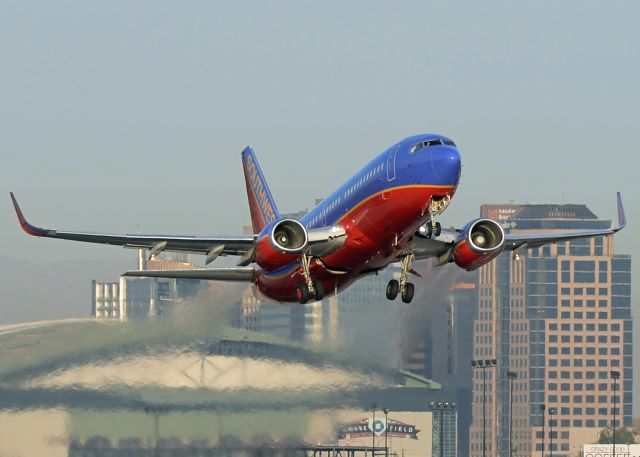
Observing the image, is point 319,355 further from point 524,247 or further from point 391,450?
point 391,450

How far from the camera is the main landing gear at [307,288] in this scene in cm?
6034

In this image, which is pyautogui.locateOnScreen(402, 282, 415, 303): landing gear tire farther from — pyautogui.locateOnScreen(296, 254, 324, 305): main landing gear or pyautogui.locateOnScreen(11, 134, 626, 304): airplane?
pyautogui.locateOnScreen(296, 254, 324, 305): main landing gear

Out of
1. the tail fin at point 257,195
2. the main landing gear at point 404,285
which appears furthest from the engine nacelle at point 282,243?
the tail fin at point 257,195

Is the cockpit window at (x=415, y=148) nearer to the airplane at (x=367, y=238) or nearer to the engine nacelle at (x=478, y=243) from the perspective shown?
the airplane at (x=367, y=238)

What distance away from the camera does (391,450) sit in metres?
158

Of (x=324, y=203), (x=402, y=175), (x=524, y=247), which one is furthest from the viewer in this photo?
(x=524, y=247)

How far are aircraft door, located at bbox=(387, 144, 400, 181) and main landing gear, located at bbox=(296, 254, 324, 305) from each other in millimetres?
5754

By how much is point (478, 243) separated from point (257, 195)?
2321cm

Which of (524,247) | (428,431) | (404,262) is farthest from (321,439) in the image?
(428,431)

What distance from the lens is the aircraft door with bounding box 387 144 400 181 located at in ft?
185

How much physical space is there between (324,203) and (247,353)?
23.6m

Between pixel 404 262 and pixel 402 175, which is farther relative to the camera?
pixel 404 262

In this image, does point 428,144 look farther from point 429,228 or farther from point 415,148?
point 429,228

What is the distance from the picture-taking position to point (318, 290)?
62781 mm
